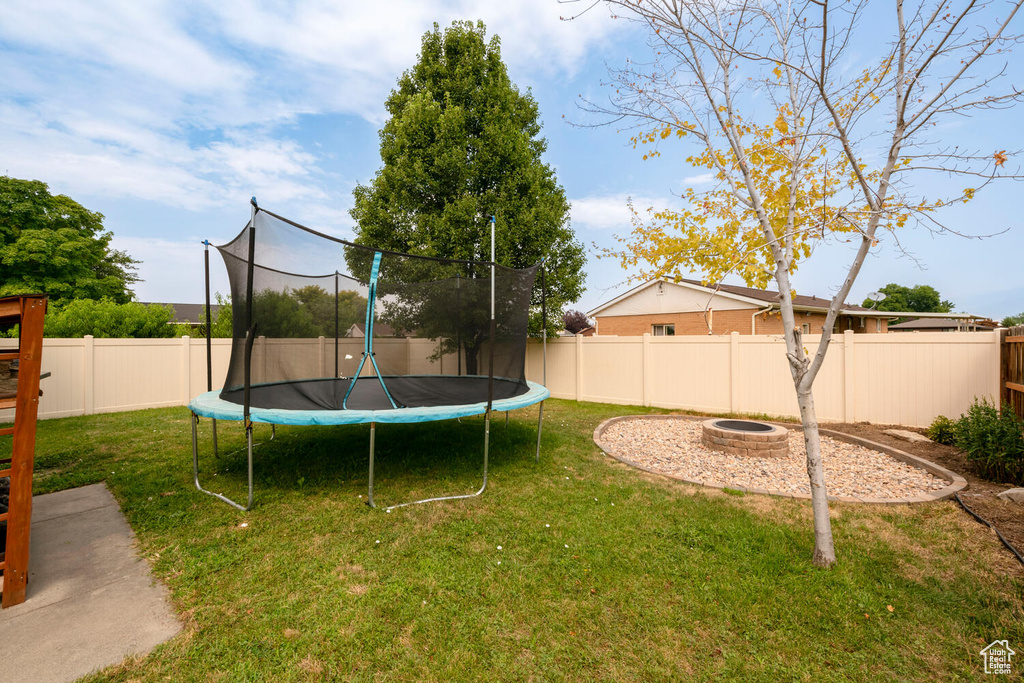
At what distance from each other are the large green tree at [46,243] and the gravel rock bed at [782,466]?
663 inches

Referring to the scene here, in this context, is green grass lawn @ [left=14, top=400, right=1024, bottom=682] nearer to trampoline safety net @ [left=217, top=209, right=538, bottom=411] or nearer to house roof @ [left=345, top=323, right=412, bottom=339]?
trampoline safety net @ [left=217, top=209, right=538, bottom=411]

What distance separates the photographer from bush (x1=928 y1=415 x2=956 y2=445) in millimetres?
4348

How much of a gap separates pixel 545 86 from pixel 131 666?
899 centimetres

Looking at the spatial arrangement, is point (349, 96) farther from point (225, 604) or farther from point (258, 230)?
point (225, 604)

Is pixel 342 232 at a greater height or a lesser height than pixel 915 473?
greater

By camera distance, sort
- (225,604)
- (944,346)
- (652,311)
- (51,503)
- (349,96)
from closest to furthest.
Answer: (225,604), (51,503), (944,346), (349,96), (652,311)

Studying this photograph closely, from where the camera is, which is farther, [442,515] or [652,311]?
[652,311]

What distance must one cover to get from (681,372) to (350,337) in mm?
5311

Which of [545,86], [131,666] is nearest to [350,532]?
[131,666]

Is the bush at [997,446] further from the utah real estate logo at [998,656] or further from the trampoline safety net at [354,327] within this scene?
the trampoline safety net at [354,327]

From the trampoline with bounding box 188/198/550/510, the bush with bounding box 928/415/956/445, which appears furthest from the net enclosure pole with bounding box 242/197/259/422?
the bush with bounding box 928/415/956/445

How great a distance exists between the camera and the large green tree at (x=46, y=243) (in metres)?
12.8

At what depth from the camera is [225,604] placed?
5.71 feet

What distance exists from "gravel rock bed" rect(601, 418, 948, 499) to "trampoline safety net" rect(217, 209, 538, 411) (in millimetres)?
1508
